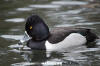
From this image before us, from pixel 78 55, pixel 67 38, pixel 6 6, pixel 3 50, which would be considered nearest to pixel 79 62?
pixel 78 55

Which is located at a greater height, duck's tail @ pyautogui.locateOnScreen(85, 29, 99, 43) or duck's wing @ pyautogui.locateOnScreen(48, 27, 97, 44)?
duck's wing @ pyautogui.locateOnScreen(48, 27, 97, 44)

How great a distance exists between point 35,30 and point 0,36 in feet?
4.61

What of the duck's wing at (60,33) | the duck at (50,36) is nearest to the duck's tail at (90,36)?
the duck at (50,36)

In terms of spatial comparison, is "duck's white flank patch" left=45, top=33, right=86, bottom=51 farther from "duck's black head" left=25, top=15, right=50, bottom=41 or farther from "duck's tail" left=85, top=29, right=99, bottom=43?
"duck's black head" left=25, top=15, right=50, bottom=41

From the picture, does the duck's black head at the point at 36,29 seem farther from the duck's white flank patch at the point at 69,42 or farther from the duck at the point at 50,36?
the duck's white flank patch at the point at 69,42

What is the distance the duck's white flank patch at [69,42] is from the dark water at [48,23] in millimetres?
185

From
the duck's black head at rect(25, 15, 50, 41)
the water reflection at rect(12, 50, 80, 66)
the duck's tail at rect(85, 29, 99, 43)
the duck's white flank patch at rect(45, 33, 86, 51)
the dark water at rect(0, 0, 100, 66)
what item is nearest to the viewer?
the water reflection at rect(12, 50, 80, 66)

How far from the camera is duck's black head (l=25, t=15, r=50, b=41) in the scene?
1107 centimetres

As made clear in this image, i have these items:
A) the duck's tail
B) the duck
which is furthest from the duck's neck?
the duck's tail

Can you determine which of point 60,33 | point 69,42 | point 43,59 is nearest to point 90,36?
point 69,42

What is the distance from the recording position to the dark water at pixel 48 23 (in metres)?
9.91

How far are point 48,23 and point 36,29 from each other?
7.43ft

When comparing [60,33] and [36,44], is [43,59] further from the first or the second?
[60,33]

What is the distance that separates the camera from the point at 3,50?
1088 centimetres
